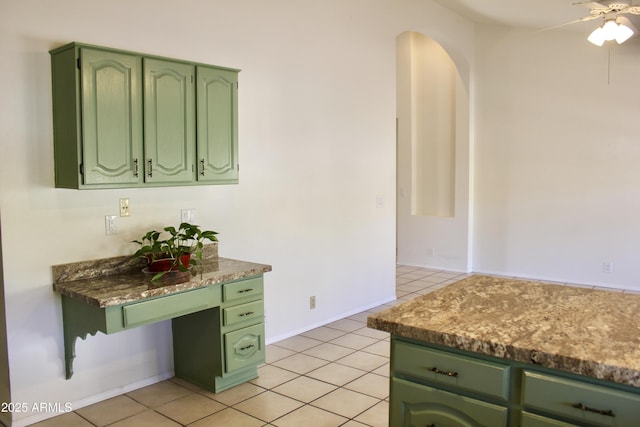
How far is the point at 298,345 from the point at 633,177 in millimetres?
4172

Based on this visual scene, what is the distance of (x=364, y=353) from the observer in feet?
13.1

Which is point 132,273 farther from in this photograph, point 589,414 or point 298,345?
point 589,414

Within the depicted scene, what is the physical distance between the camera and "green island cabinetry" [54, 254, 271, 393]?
2732mm

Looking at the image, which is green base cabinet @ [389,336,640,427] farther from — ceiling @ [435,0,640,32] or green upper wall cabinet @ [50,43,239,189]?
ceiling @ [435,0,640,32]

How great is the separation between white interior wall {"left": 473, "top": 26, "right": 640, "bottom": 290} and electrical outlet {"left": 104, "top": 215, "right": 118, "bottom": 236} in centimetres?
498

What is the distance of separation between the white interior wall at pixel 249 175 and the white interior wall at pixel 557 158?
0.98 m

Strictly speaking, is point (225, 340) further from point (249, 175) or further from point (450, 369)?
point (450, 369)

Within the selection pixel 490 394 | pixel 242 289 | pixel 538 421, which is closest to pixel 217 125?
pixel 242 289

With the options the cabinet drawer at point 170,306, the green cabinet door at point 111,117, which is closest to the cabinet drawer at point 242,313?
the cabinet drawer at point 170,306

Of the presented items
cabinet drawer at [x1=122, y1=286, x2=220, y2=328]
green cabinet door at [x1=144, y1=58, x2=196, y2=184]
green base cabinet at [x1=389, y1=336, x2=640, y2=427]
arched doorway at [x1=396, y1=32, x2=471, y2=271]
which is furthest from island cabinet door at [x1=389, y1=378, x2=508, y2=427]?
arched doorway at [x1=396, y1=32, x2=471, y2=271]

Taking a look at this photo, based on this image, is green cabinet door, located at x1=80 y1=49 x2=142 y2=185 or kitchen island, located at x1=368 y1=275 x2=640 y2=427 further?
green cabinet door, located at x1=80 y1=49 x2=142 y2=185

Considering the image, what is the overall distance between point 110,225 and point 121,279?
1.17 feet

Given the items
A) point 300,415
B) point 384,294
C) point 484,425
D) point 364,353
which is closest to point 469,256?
point 384,294

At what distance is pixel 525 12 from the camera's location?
536 cm
